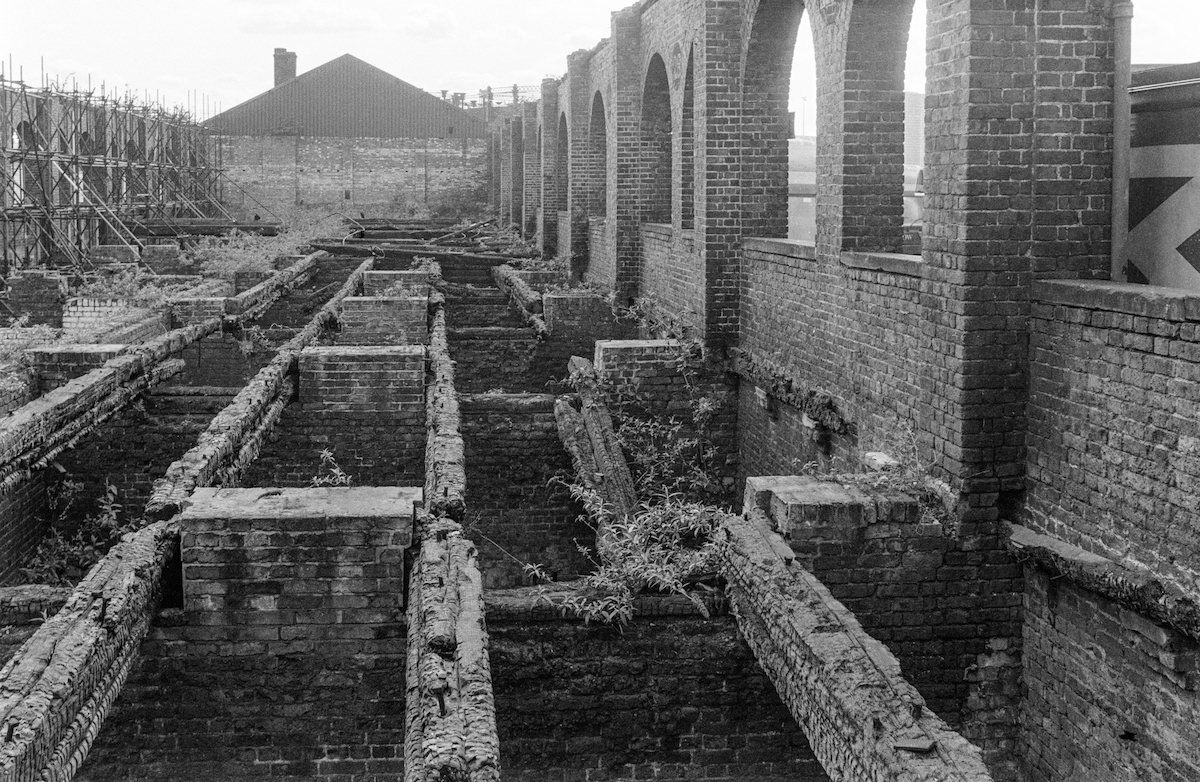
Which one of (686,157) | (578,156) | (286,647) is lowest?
(286,647)

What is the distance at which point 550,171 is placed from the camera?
26297 millimetres

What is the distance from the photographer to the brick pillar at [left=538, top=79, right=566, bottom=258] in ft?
84.9

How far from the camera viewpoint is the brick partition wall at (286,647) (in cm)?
558

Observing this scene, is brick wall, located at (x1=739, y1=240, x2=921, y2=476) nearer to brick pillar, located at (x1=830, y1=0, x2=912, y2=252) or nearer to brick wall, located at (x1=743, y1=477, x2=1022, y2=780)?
brick pillar, located at (x1=830, y1=0, x2=912, y2=252)

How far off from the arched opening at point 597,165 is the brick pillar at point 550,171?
4086mm

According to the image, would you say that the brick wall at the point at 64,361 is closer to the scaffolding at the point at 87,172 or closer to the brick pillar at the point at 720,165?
the brick pillar at the point at 720,165

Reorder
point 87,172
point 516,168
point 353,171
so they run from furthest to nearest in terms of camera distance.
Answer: point 353,171, point 516,168, point 87,172

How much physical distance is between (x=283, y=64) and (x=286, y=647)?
5027 cm

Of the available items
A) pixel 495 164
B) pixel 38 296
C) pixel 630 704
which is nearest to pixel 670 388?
pixel 630 704

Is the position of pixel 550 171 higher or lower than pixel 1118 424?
higher

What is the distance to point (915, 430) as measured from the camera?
7051 millimetres

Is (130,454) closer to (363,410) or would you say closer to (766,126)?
(363,410)

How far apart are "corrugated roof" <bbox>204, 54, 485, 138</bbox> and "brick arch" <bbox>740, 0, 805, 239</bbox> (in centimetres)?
3713

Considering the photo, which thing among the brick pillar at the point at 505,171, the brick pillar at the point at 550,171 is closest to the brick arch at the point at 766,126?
the brick pillar at the point at 550,171
